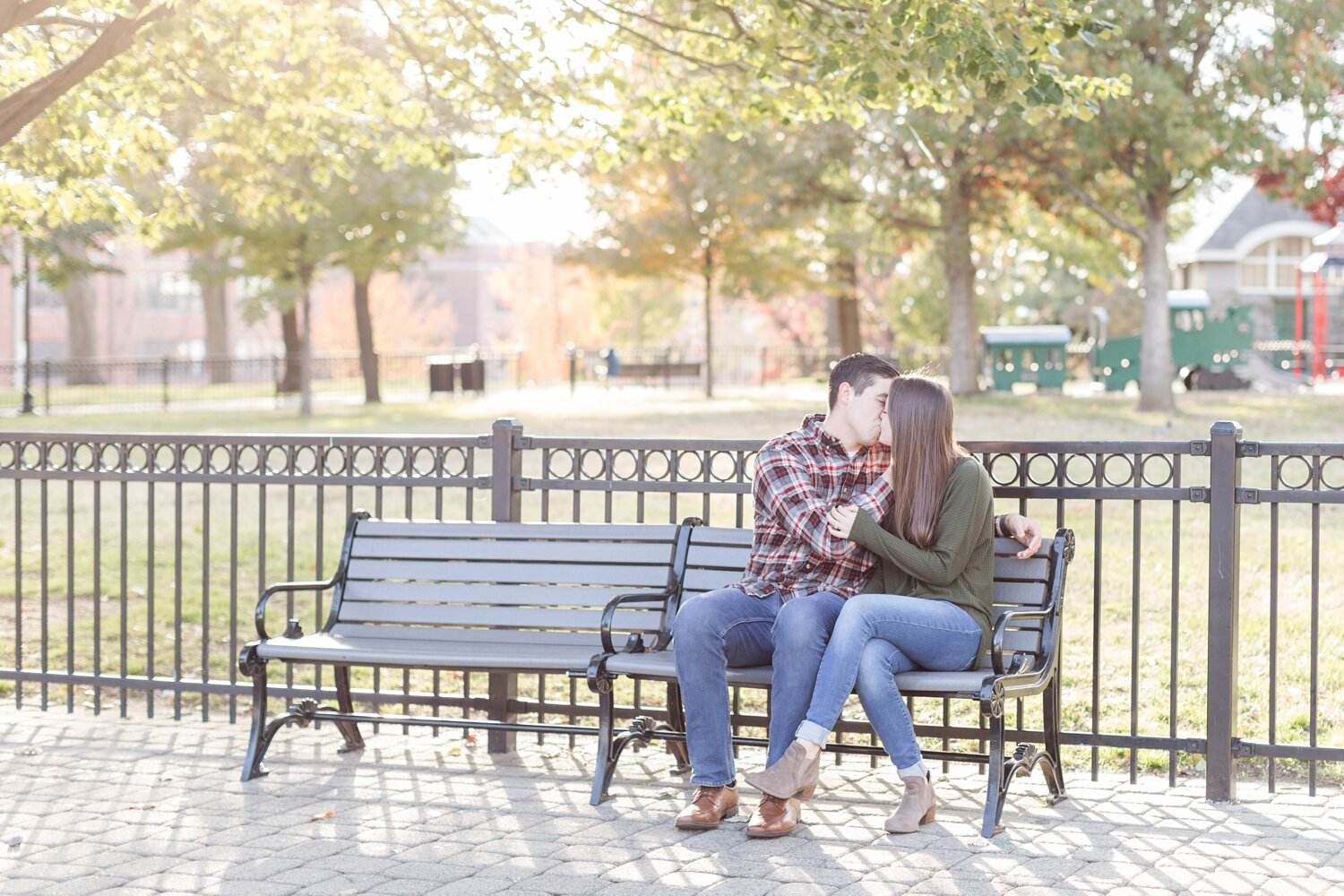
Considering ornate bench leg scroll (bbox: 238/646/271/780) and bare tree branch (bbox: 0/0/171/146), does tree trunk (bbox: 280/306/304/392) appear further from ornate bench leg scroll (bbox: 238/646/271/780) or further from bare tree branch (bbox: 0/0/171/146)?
ornate bench leg scroll (bbox: 238/646/271/780)

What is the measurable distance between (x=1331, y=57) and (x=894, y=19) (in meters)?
19.1

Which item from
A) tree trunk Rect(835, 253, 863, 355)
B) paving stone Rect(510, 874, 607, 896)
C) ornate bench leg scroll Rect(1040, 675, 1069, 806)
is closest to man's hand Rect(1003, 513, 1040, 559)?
ornate bench leg scroll Rect(1040, 675, 1069, 806)

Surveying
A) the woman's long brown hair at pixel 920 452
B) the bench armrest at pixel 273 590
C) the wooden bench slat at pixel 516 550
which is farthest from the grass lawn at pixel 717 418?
the woman's long brown hair at pixel 920 452

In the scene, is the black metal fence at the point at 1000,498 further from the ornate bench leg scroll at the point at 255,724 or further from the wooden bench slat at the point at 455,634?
the ornate bench leg scroll at the point at 255,724

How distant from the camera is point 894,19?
650 centimetres

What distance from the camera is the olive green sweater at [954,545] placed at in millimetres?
5234

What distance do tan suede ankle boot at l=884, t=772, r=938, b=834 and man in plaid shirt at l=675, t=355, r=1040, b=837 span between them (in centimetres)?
32

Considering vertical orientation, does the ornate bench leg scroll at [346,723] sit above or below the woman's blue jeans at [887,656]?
below

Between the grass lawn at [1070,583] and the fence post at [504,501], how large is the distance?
75cm

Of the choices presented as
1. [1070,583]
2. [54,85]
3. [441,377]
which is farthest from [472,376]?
[54,85]

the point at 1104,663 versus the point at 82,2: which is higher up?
the point at 82,2

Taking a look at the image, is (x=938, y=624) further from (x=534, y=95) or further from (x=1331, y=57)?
(x=1331, y=57)

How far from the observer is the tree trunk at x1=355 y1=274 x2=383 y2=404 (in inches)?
1323

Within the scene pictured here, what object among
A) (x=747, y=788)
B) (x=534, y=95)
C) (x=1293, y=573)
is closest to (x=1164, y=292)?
(x=1293, y=573)
